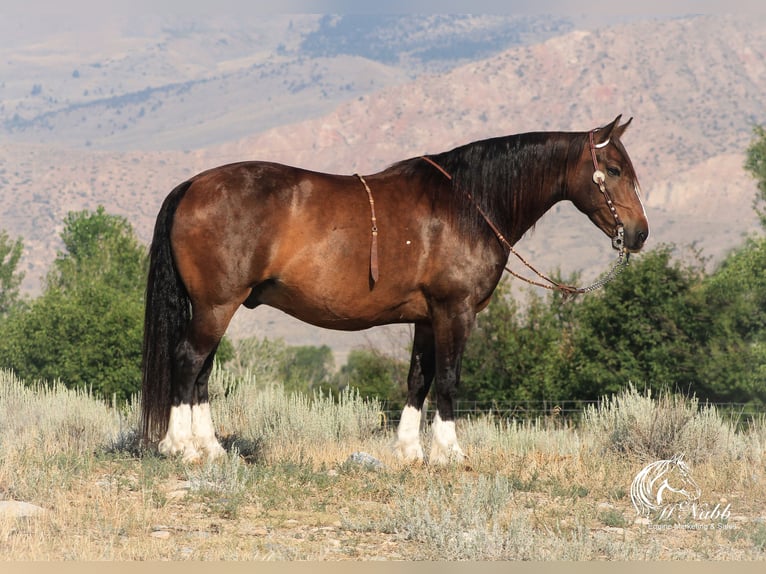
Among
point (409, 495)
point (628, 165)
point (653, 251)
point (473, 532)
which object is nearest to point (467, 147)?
point (628, 165)

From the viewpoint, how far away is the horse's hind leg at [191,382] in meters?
8.80

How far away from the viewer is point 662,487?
8211 millimetres

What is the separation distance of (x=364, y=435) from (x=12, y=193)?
7448 inches

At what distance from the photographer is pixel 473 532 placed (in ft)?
22.5


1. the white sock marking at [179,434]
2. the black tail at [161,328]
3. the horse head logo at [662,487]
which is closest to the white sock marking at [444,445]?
A: the horse head logo at [662,487]

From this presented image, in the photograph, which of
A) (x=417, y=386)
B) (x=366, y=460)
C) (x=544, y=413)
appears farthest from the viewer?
(x=544, y=413)

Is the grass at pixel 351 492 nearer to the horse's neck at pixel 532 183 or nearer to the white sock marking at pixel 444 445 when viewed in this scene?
the white sock marking at pixel 444 445

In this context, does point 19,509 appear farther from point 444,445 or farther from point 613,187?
point 613,187

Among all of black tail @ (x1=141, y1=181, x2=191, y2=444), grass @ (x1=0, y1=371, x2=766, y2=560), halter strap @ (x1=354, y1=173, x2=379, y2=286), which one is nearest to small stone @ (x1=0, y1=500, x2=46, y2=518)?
grass @ (x1=0, y1=371, x2=766, y2=560)

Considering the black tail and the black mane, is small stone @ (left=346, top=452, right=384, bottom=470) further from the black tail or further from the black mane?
the black mane

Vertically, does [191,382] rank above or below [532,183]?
below

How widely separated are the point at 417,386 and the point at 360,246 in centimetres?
156
